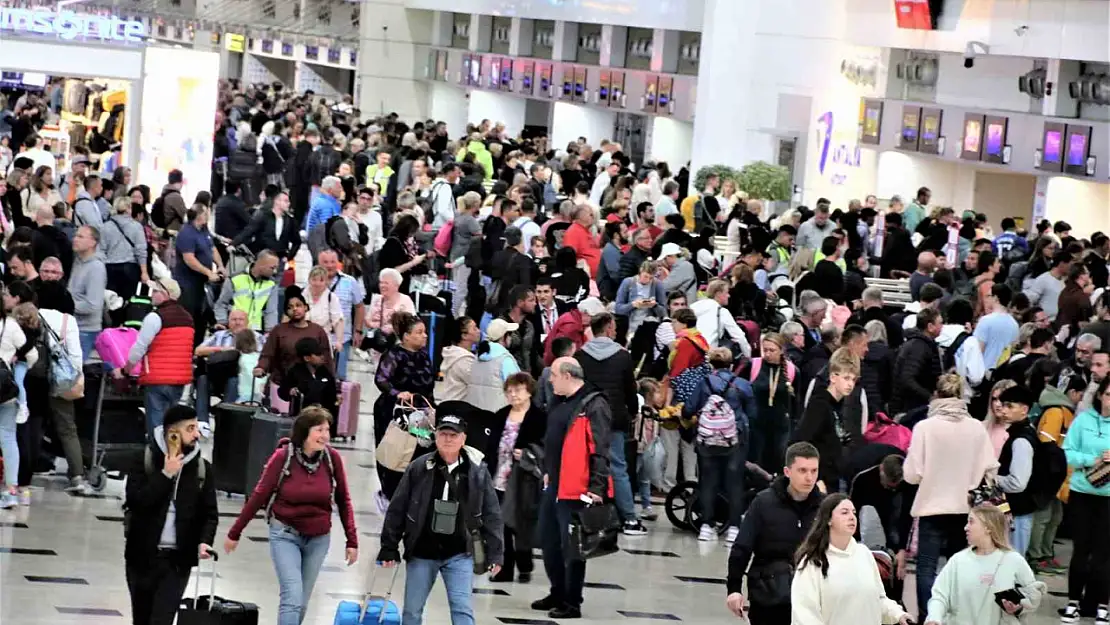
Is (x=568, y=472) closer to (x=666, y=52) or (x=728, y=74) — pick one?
(x=728, y=74)

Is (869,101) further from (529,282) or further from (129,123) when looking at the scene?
(529,282)

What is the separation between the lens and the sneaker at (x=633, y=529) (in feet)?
40.9

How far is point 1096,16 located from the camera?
901 inches

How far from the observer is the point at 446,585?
8531 mm

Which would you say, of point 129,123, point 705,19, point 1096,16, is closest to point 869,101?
point 705,19

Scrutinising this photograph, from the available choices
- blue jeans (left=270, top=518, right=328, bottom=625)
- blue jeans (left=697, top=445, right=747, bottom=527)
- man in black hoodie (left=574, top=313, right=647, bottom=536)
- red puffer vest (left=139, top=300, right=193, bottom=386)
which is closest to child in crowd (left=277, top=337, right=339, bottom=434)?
red puffer vest (left=139, top=300, right=193, bottom=386)

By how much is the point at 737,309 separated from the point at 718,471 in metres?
2.72

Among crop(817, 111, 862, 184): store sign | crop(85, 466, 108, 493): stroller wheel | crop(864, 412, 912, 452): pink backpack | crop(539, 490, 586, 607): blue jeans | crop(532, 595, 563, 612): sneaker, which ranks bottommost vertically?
crop(532, 595, 563, 612): sneaker

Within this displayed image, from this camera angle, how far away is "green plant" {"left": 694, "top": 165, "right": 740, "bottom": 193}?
27.1m

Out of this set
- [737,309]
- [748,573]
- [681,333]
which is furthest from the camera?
[737,309]

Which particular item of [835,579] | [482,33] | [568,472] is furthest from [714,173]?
[835,579]

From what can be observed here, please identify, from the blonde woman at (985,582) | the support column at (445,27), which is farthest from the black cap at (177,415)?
the support column at (445,27)

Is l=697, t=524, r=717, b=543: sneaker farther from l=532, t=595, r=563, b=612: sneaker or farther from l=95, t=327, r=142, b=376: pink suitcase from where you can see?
l=95, t=327, r=142, b=376: pink suitcase

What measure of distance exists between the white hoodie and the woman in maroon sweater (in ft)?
7.17
